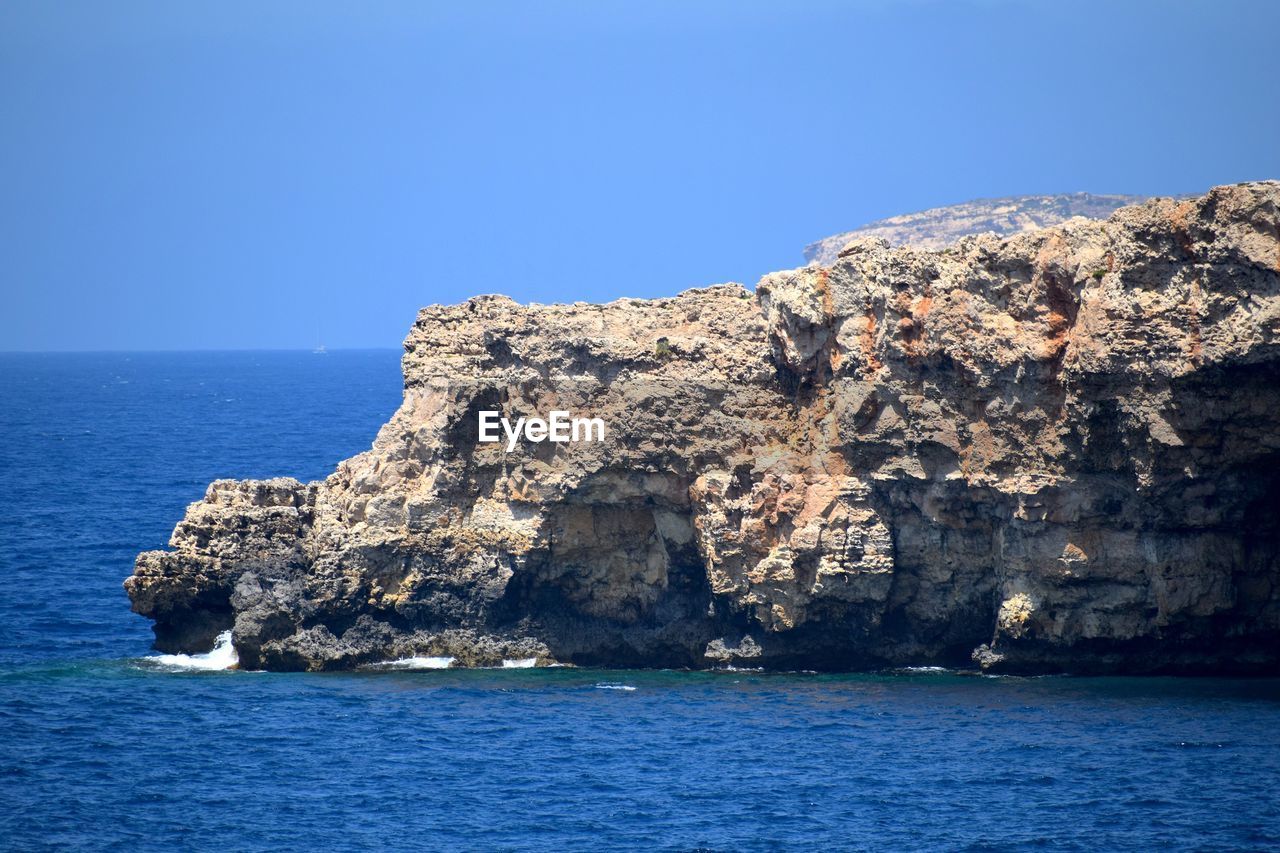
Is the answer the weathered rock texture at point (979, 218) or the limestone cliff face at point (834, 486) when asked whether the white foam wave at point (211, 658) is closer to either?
the limestone cliff face at point (834, 486)

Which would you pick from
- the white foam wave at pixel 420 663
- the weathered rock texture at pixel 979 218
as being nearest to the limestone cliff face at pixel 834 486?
the white foam wave at pixel 420 663

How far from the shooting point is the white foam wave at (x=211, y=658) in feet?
192

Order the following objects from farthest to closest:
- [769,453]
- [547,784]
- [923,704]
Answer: [769,453]
[923,704]
[547,784]

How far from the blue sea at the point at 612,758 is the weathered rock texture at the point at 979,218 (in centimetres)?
4905

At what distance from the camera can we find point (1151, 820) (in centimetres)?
4209

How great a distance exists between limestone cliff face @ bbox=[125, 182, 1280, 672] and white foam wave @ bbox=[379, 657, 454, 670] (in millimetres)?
322

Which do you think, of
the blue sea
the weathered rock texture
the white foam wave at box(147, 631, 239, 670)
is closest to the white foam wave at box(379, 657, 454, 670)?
the blue sea

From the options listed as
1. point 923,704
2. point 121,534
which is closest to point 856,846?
point 923,704

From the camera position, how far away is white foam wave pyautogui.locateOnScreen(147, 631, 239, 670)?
58469 millimetres

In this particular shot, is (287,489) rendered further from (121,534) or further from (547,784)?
(121,534)

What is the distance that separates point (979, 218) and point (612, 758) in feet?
213

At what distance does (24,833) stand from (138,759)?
19.3 feet

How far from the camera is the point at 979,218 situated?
107 metres

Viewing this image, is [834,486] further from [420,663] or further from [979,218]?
[979,218]
